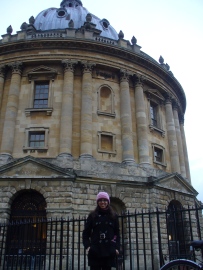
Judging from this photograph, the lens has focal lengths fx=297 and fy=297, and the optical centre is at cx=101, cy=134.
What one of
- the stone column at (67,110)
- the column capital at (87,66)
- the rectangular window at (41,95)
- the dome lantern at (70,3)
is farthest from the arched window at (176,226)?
the dome lantern at (70,3)

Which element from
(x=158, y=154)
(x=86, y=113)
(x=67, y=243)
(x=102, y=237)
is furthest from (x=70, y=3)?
(x=102, y=237)

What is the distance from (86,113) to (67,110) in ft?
4.78

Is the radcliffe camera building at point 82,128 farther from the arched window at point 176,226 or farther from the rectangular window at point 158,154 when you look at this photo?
the arched window at point 176,226

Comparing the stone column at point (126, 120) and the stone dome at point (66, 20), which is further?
the stone dome at point (66, 20)

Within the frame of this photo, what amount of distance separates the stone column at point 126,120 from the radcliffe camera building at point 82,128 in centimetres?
8

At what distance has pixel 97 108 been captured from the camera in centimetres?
2383

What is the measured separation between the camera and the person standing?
635 cm

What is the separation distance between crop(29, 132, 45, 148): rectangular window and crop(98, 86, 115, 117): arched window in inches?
198

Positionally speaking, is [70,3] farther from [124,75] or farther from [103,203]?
[103,203]

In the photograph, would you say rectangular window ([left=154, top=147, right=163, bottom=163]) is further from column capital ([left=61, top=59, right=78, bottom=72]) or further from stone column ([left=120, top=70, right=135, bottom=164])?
column capital ([left=61, top=59, right=78, bottom=72])

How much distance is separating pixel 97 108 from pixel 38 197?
8458 millimetres

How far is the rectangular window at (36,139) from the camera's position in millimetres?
22188

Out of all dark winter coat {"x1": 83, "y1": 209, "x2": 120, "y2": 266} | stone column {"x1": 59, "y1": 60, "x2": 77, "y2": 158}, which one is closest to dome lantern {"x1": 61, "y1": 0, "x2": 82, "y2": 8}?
stone column {"x1": 59, "y1": 60, "x2": 77, "y2": 158}

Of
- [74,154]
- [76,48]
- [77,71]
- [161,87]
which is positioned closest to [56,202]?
[74,154]
